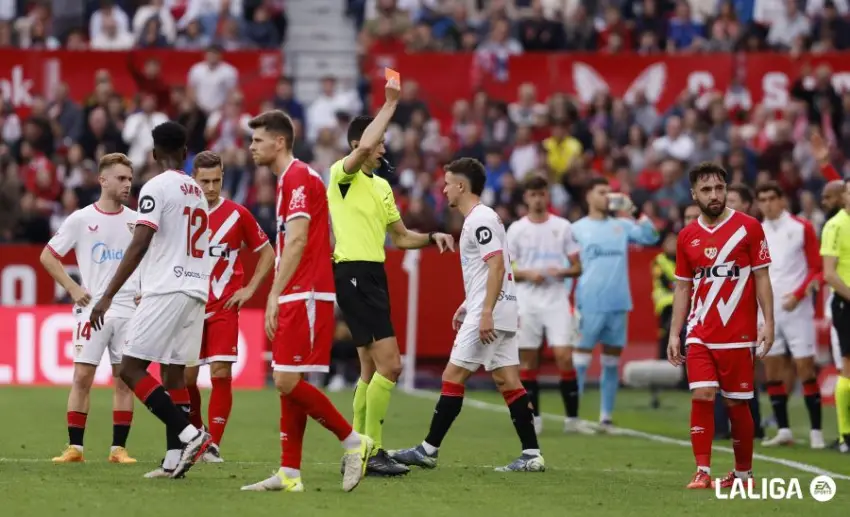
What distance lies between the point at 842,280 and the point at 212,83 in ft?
48.3

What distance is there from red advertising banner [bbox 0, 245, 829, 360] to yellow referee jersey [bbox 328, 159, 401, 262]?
1124 centimetres

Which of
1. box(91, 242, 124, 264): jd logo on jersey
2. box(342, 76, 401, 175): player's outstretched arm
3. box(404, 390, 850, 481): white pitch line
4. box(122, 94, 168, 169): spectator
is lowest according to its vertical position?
box(404, 390, 850, 481): white pitch line

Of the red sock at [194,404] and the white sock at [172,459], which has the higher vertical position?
the red sock at [194,404]

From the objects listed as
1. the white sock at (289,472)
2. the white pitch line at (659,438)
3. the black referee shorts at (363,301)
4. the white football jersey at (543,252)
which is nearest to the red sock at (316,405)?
the white sock at (289,472)

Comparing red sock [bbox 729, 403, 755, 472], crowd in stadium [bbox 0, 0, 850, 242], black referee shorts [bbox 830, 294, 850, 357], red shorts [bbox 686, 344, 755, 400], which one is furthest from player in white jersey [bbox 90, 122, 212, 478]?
crowd in stadium [bbox 0, 0, 850, 242]

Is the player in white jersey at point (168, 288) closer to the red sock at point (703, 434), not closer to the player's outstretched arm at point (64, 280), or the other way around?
the player's outstretched arm at point (64, 280)

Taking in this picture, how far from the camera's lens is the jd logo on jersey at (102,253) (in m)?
13.0

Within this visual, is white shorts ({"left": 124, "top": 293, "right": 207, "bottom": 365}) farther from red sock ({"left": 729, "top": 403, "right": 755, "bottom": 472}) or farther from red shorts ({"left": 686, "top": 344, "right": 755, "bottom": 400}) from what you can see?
red sock ({"left": 729, "top": 403, "right": 755, "bottom": 472})

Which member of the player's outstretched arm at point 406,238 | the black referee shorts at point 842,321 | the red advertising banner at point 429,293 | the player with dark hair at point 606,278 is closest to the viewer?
the player's outstretched arm at point 406,238

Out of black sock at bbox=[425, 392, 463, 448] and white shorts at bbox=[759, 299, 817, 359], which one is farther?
white shorts at bbox=[759, 299, 817, 359]

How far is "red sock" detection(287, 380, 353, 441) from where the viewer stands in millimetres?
10445

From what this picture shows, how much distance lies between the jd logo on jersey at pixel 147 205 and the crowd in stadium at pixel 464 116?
42.7 feet

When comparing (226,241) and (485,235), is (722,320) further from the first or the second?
(226,241)

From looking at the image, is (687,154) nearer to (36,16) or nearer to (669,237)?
(669,237)
